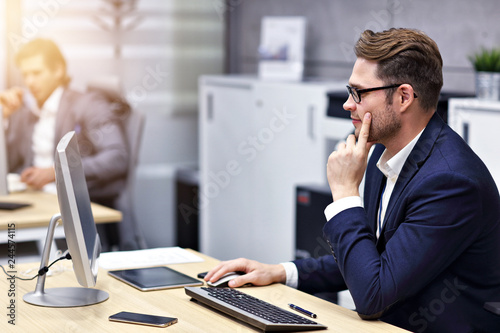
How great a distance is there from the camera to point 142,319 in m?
1.66

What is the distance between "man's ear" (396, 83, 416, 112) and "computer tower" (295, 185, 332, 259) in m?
1.67

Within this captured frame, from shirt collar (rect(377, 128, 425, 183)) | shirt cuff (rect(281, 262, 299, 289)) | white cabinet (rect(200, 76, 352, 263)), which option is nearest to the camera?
shirt collar (rect(377, 128, 425, 183))

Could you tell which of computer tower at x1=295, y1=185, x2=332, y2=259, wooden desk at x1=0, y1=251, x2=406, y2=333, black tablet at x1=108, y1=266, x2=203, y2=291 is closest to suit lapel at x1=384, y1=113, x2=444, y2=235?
wooden desk at x1=0, y1=251, x2=406, y2=333

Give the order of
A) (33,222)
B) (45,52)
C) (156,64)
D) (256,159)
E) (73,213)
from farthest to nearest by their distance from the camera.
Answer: (156,64) → (45,52) → (256,159) → (33,222) → (73,213)

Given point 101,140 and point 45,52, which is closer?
point 101,140

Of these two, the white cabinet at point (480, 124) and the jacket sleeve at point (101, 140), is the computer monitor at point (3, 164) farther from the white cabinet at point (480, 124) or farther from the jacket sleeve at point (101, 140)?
the white cabinet at point (480, 124)

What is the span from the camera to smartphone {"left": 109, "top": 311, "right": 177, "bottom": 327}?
1638 mm

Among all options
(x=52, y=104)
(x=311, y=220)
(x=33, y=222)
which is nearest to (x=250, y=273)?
(x=33, y=222)

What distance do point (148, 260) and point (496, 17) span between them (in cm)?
222

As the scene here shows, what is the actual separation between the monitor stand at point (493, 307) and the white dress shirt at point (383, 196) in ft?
1.10

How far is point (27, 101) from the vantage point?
460cm

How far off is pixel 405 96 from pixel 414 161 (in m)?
0.17

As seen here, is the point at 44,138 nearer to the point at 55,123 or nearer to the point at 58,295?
the point at 55,123

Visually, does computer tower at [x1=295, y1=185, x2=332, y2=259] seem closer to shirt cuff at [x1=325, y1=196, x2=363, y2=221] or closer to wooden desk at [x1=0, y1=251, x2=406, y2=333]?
wooden desk at [x1=0, y1=251, x2=406, y2=333]
